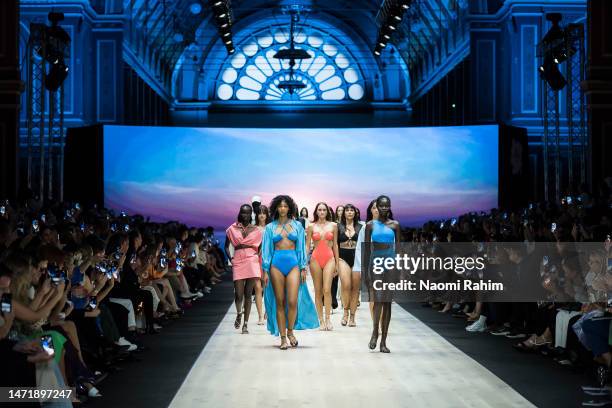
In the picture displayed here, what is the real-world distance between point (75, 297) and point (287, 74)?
3097 cm

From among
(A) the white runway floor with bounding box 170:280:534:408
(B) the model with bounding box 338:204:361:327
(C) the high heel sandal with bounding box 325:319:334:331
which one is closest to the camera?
(A) the white runway floor with bounding box 170:280:534:408

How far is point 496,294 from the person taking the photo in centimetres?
1137

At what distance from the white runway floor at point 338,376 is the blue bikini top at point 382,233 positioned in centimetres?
103

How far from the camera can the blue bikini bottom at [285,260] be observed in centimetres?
991

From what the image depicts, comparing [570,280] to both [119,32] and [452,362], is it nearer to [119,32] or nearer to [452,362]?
[452,362]

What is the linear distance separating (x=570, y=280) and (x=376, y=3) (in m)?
27.9

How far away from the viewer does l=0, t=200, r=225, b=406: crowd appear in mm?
5871

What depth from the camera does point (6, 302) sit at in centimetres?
573

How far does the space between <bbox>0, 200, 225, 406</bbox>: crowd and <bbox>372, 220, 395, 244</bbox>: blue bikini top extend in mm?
2327

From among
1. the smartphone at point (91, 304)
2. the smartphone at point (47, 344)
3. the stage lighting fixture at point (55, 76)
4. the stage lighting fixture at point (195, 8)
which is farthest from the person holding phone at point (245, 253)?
the stage lighting fixture at point (195, 8)

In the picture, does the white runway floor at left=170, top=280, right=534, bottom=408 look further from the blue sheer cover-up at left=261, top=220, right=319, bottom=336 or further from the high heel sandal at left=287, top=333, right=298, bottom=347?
the blue sheer cover-up at left=261, top=220, right=319, bottom=336

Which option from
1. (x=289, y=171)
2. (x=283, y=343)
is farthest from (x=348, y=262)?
(x=289, y=171)

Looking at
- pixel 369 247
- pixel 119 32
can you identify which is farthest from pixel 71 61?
pixel 369 247

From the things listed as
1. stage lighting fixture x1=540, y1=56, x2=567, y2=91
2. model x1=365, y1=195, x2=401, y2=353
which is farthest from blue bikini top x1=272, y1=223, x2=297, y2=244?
stage lighting fixture x1=540, y1=56, x2=567, y2=91
